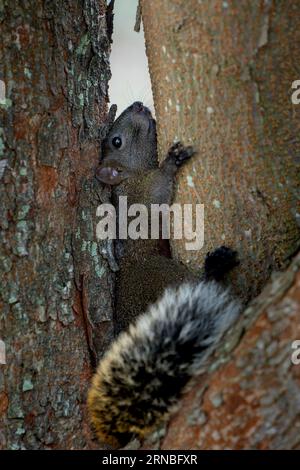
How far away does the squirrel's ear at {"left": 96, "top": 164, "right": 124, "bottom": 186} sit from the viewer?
2.79 meters

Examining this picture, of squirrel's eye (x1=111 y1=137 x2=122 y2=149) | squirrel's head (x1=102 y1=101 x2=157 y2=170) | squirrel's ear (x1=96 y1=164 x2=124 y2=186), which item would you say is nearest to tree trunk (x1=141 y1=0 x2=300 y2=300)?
squirrel's ear (x1=96 y1=164 x2=124 y2=186)

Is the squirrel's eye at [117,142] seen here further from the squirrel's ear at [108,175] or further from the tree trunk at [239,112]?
the tree trunk at [239,112]

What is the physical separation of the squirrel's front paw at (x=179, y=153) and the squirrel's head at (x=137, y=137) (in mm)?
1019

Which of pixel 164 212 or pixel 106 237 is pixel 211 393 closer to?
pixel 106 237

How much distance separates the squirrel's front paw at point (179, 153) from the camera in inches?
92.2

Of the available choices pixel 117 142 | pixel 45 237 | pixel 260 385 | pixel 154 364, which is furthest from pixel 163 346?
pixel 117 142

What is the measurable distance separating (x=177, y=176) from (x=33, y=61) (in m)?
0.73

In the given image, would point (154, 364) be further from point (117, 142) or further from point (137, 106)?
point (137, 106)

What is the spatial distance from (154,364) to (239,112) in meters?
0.92

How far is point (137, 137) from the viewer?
3666 mm

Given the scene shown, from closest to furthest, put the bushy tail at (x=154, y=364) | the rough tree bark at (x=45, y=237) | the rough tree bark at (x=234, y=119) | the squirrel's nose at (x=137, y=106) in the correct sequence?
the bushy tail at (x=154, y=364)
the rough tree bark at (x=234, y=119)
the rough tree bark at (x=45, y=237)
the squirrel's nose at (x=137, y=106)

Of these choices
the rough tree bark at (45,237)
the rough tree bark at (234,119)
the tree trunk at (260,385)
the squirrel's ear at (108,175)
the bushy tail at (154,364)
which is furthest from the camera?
the squirrel's ear at (108,175)

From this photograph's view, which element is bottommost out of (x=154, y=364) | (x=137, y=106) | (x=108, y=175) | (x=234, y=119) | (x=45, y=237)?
(x=154, y=364)

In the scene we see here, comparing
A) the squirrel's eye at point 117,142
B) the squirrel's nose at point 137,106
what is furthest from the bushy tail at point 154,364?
the squirrel's nose at point 137,106
